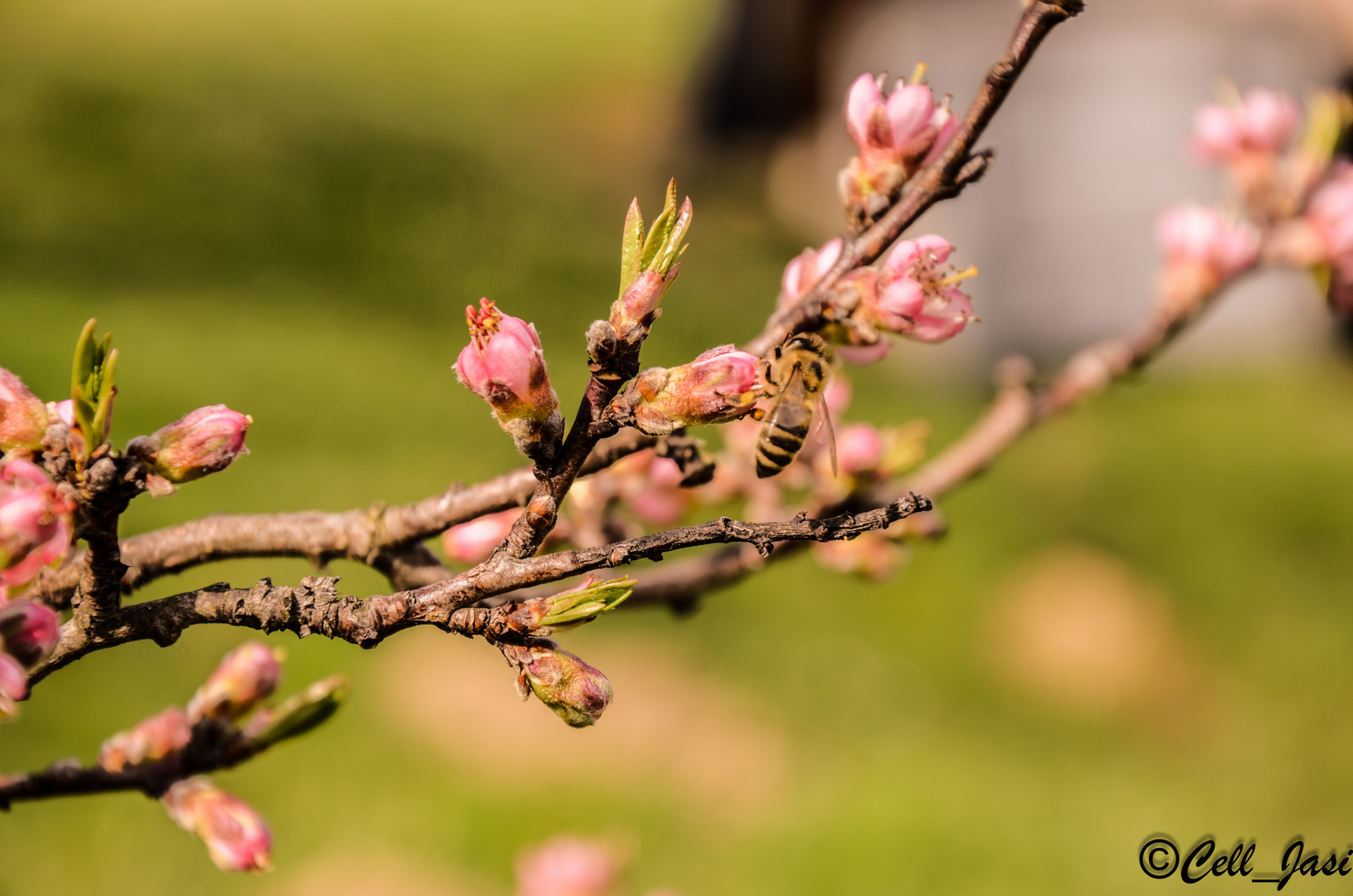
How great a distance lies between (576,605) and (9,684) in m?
0.31

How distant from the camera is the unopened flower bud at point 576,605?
2.23 feet

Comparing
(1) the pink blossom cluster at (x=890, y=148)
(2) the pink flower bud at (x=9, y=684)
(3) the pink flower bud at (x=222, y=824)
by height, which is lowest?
(3) the pink flower bud at (x=222, y=824)

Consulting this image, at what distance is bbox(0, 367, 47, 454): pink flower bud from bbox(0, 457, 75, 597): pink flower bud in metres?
0.02

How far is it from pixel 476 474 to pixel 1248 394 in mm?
5097

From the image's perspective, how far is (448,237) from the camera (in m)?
8.48

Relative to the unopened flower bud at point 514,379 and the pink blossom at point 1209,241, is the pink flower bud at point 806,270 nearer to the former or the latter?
the unopened flower bud at point 514,379

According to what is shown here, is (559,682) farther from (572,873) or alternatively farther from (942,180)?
(572,873)

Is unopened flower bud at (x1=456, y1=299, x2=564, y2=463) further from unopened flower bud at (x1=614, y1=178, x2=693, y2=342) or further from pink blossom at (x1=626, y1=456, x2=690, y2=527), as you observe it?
pink blossom at (x1=626, y1=456, x2=690, y2=527)

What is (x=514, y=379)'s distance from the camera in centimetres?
71

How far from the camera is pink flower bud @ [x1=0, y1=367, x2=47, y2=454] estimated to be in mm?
719

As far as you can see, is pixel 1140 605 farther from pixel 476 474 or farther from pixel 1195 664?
pixel 476 474

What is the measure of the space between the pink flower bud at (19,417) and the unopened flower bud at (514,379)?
275mm

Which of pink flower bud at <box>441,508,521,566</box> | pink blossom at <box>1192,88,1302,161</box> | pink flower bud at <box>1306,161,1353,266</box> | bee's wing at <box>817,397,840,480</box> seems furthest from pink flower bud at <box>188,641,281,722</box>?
pink blossom at <box>1192,88,1302,161</box>

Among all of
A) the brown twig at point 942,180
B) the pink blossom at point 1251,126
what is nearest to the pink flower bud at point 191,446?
the brown twig at point 942,180
